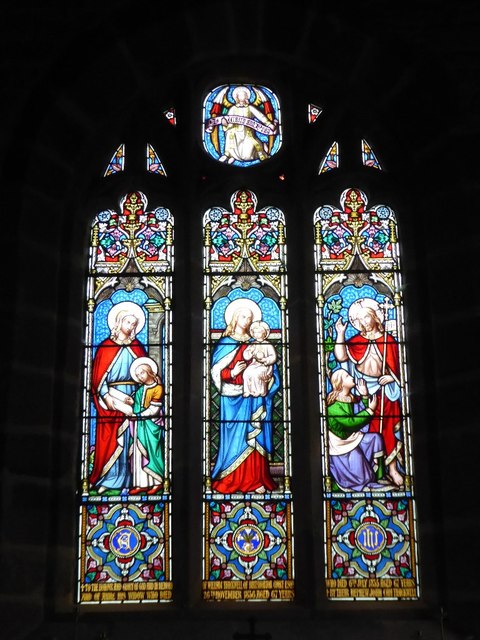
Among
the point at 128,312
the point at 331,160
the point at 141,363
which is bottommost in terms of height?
the point at 141,363

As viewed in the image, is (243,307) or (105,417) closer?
(105,417)

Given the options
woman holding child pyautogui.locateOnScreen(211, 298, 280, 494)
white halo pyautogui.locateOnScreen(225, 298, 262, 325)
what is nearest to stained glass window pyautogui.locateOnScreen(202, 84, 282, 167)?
white halo pyautogui.locateOnScreen(225, 298, 262, 325)

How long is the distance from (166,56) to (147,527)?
3149 millimetres

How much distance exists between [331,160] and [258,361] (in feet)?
5.24

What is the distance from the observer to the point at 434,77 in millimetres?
7180

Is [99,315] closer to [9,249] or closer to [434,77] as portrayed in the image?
[9,249]

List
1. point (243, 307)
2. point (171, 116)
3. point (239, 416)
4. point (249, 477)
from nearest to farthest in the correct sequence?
1. point (249, 477)
2. point (239, 416)
3. point (243, 307)
4. point (171, 116)

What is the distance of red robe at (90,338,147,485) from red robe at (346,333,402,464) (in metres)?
1.41

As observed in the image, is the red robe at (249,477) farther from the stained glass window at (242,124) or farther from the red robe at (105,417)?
the stained glass window at (242,124)

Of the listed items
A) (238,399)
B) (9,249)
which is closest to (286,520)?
(238,399)

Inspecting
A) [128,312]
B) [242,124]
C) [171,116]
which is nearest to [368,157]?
[242,124]

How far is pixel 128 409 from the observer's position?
7.14 metres

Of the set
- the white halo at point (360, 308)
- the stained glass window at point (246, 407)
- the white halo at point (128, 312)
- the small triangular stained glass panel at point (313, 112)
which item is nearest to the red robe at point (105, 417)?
the white halo at point (128, 312)

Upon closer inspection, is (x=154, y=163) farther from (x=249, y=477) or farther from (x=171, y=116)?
(x=249, y=477)
